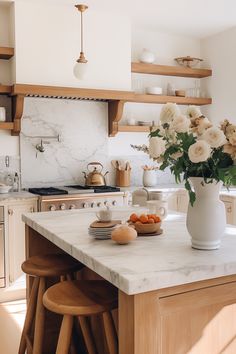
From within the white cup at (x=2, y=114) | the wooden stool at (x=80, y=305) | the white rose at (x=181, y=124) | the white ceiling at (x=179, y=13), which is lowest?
the wooden stool at (x=80, y=305)

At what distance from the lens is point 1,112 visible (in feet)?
14.2

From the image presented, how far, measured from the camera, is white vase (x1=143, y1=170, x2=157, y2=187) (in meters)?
5.14

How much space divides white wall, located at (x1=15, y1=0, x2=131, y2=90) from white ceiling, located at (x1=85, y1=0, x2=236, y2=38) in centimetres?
23

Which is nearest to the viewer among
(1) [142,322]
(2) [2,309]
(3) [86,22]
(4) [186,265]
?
(1) [142,322]

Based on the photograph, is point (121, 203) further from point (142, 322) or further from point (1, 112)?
point (142, 322)

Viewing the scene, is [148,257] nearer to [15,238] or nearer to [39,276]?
[39,276]

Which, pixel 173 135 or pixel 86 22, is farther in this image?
pixel 86 22

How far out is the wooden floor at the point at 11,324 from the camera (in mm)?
3080

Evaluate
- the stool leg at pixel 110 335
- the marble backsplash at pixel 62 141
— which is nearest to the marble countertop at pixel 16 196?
the marble backsplash at pixel 62 141

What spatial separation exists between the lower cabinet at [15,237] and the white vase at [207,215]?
249 cm

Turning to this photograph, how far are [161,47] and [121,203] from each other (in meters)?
2.23

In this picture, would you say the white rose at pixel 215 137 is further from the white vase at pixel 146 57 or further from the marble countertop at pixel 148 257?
the white vase at pixel 146 57

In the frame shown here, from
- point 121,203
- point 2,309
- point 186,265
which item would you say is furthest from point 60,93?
point 186,265

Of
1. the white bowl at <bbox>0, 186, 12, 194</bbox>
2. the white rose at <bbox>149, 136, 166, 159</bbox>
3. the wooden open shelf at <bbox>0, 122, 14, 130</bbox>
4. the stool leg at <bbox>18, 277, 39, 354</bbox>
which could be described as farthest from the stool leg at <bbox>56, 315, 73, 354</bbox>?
the wooden open shelf at <bbox>0, 122, 14, 130</bbox>
